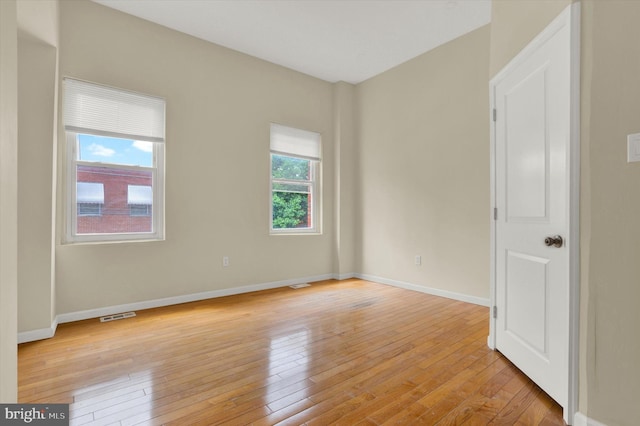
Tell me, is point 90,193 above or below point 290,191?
below

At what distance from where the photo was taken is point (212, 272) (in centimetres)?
409

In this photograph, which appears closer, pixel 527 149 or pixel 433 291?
pixel 527 149

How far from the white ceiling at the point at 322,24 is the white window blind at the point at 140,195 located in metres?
1.91

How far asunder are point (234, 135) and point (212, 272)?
1836 millimetres

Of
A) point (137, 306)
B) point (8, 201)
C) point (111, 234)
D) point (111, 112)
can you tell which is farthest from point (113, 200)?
point (8, 201)

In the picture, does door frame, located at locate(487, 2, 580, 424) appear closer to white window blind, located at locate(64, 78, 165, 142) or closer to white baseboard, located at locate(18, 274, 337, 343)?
white baseboard, located at locate(18, 274, 337, 343)

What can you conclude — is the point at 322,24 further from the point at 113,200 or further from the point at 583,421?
the point at 583,421

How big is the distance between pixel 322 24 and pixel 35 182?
3286 mm

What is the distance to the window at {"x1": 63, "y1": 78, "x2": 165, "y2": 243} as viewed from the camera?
3248 mm

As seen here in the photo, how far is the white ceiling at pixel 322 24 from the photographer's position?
3.35m

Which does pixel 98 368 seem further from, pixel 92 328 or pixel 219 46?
pixel 219 46

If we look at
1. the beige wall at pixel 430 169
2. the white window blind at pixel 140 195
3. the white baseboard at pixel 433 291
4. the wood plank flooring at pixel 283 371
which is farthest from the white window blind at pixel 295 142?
the wood plank flooring at pixel 283 371

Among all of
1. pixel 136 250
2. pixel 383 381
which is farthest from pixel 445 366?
pixel 136 250

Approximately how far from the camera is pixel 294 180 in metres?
5.01
